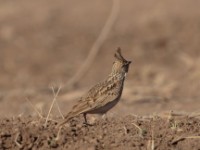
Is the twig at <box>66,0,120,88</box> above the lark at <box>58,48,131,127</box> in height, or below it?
above

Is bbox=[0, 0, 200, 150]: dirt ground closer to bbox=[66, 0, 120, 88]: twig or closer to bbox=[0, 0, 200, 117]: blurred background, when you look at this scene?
bbox=[0, 0, 200, 117]: blurred background

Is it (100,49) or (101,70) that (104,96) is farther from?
(100,49)

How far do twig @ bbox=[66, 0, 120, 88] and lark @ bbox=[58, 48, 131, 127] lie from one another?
8.05 metres

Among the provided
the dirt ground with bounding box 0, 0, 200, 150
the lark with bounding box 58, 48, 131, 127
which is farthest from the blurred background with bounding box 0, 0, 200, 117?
the lark with bounding box 58, 48, 131, 127

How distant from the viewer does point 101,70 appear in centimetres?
2025

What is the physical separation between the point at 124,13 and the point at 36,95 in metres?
9.46

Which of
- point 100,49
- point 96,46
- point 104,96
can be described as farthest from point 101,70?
point 104,96

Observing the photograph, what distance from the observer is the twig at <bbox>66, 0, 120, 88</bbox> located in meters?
18.9

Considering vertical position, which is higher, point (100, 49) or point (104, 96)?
point (100, 49)

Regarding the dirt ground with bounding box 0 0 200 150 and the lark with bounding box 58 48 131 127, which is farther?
the lark with bounding box 58 48 131 127

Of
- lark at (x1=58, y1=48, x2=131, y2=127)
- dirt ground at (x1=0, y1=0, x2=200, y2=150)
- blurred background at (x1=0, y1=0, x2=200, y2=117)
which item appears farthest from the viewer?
blurred background at (x1=0, y1=0, x2=200, y2=117)

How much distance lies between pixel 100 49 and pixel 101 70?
1508 mm

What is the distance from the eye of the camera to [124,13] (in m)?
25.2

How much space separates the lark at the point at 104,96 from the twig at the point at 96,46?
8049mm
